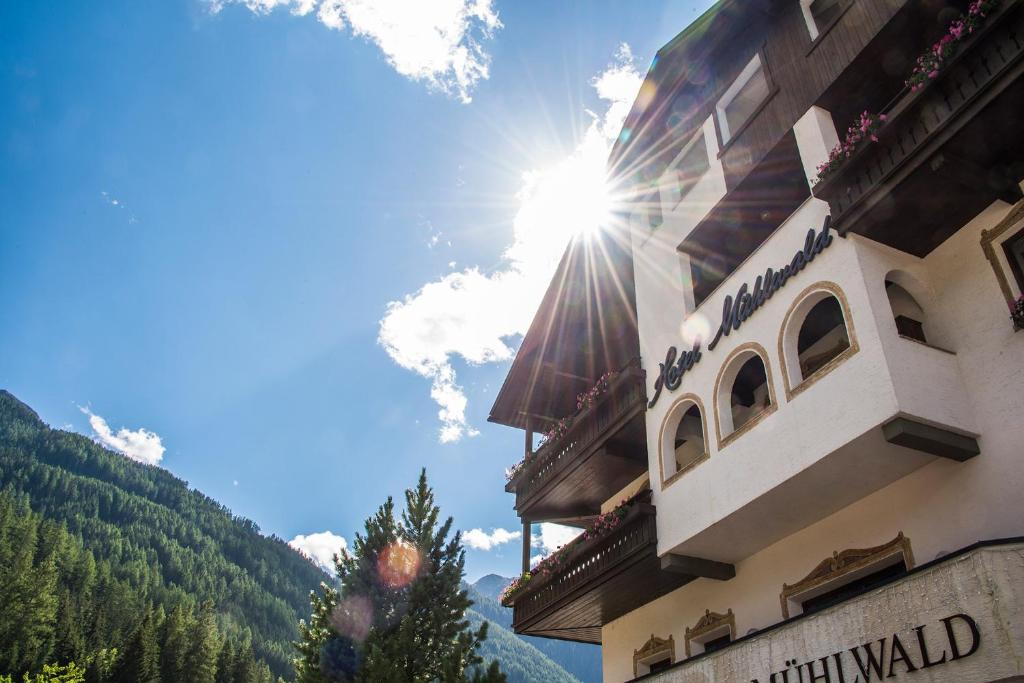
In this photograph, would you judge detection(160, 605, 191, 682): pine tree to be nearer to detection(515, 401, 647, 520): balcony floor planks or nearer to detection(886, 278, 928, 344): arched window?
detection(515, 401, 647, 520): balcony floor planks

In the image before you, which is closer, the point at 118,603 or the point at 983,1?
the point at 983,1

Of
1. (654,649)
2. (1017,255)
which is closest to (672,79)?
(1017,255)

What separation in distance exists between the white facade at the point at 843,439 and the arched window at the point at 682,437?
0.25ft

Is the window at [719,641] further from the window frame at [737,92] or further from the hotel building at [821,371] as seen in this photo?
the window frame at [737,92]

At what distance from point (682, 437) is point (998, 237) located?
8018 millimetres

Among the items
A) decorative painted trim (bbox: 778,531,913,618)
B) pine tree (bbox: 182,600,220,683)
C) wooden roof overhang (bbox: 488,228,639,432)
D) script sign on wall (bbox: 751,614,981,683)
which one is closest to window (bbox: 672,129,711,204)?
wooden roof overhang (bbox: 488,228,639,432)

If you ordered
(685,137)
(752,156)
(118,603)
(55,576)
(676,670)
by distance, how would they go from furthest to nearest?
1. (118,603)
2. (55,576)
3. (685,137)
4. (752,156)
5. (676,670)

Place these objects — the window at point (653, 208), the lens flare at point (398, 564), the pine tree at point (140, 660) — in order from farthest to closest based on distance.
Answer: the pine tree at point (140, 660)
the lens flare at point (398, 564)
the window at point (653, 208)

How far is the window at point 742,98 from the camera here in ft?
51.9

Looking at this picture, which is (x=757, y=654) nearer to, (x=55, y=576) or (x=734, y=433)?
(x=734, y=433)

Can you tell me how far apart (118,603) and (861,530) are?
132481mm

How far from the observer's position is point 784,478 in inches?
444

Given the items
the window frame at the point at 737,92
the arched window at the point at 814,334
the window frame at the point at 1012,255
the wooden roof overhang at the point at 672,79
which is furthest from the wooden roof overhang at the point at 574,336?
the window frame at the point at 1012,255

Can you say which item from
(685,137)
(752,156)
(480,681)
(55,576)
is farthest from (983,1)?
(55,576)
